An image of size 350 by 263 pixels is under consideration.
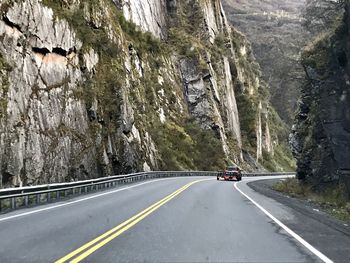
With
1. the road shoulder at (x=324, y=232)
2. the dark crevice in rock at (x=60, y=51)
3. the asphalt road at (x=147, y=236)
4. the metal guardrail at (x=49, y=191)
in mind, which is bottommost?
the road shoulder at (x=324, y=232)

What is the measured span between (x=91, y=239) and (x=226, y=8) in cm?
19407

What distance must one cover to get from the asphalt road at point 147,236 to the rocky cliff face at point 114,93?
12.1 m

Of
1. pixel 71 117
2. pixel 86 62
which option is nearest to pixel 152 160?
pixel 86 62

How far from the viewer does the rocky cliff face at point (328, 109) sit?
21.4 metres

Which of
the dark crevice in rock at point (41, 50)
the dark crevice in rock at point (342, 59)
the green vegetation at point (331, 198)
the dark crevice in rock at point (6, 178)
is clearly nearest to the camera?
the green vegetation at point (331, 198)

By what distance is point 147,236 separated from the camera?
986cm

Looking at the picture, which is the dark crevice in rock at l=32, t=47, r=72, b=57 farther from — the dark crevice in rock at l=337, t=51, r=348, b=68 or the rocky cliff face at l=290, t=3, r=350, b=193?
the dark crevice in rock at l=337, t=51, r=348, b=68

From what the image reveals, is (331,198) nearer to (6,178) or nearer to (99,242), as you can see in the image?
(99,242)

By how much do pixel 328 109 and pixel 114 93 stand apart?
71.2 feet

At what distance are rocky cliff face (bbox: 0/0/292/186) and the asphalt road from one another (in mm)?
12122

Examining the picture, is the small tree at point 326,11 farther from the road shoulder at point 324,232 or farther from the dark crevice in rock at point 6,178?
the dark crevice in rock at point 6,178

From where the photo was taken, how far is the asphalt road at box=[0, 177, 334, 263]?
7812 millimetres

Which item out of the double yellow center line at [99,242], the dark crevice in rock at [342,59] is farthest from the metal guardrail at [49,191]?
the dark crevice in rock at [342,59]

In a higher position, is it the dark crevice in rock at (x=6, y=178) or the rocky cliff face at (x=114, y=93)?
the rocky cliff face at (x=114, y=93)
